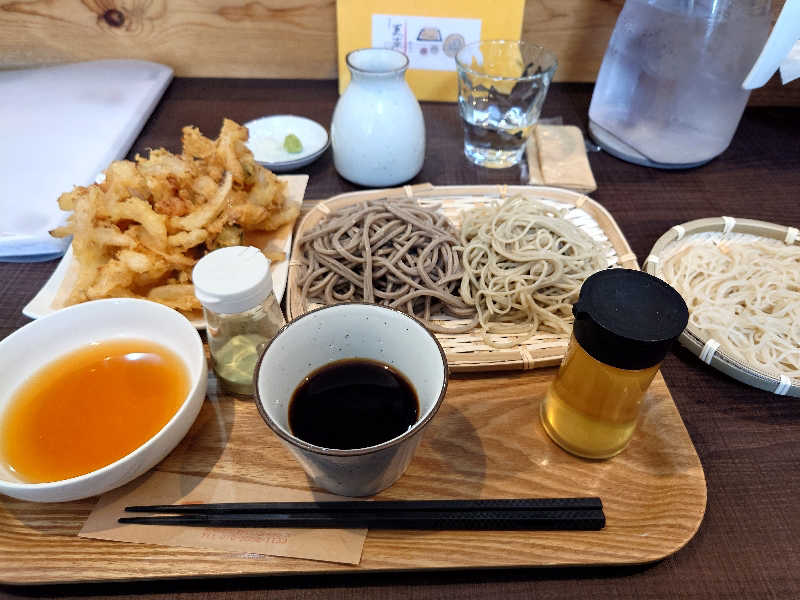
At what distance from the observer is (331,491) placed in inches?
38.2

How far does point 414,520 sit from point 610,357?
0.44 m

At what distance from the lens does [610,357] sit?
87cm

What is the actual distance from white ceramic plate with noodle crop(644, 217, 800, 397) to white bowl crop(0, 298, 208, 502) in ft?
3.68

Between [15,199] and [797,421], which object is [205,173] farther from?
[797,421]

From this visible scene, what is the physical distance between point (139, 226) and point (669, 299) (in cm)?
123

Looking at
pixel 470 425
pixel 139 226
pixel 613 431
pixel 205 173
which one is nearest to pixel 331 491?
pixel 470 425

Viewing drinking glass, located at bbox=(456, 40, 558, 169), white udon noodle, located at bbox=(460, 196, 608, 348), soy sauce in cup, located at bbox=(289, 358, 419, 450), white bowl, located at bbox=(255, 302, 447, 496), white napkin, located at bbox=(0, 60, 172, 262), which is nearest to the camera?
white bowl, located at bbox=(255, 302, 447, 496)

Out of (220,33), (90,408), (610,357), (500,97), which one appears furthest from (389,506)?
(220,33)

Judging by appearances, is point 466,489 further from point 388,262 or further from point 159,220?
point 159,220

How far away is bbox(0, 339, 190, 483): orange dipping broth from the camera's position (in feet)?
3.12

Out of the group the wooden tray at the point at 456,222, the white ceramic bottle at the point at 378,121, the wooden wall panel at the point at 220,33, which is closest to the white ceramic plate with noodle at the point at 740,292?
the wooden tray at the point at 456,222

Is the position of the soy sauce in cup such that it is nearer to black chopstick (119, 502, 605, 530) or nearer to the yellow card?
black chopstick (119, 502, 605, 530)

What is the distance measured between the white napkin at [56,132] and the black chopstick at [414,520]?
3.44 ft

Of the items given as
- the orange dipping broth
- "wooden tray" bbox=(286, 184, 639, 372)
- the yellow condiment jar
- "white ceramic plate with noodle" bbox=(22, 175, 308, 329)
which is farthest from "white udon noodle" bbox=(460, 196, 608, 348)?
the orange dipping broth
